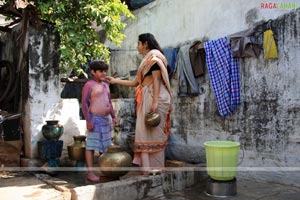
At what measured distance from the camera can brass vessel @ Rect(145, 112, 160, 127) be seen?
445cm

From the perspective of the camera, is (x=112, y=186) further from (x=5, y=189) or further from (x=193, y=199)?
(x=5, y=189)

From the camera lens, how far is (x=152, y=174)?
4.50 m

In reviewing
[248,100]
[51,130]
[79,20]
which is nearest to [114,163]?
[51,130]

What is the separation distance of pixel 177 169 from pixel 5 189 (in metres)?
2.35

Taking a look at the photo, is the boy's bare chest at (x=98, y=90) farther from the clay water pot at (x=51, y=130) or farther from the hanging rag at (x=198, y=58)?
the hanging rag at (x=198, y=58)

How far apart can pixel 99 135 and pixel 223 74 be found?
7.67 ft

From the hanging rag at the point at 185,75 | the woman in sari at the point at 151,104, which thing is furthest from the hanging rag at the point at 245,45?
the woman in sari at the point at 151,104

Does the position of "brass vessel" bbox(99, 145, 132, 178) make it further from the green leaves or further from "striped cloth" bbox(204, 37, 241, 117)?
"striped cloth" bbox(204, 37, 241, 117)

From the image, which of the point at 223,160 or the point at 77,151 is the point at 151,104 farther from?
the point at 77,151

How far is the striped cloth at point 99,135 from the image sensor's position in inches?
194

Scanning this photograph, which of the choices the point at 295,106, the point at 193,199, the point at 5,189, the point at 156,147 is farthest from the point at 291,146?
the point at 5,189

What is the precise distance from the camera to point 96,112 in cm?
498

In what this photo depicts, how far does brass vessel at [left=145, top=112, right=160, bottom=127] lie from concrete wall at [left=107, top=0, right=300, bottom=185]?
5.48 feet

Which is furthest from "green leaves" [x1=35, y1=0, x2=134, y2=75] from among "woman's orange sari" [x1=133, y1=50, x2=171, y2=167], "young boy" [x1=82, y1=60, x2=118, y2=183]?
"woman's orange sari" [x1=133, y1=50, x2=171, y2=167]
